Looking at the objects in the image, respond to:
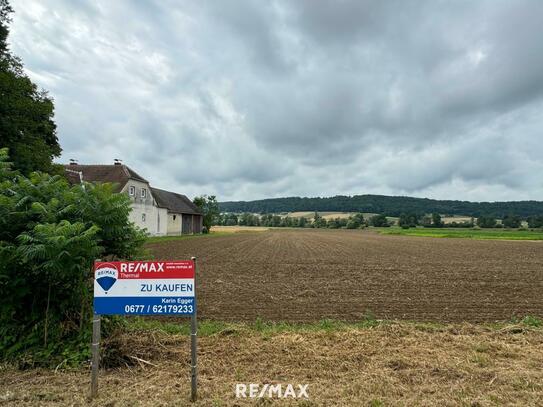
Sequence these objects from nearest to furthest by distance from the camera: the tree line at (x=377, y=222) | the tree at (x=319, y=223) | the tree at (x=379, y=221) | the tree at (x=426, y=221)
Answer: the tree line at (x=377, y=222) → the tree at (x=426, y=221) → the tree at (x=379, y=221) → the tree at (x=319, y=223)

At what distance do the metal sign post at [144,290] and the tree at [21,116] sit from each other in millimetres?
17628

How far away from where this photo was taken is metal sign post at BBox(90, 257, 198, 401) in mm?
4582

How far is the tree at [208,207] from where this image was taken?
231ft

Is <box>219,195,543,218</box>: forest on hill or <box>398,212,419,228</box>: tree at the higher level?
<box>219,195,543,218</box>: forest on hill

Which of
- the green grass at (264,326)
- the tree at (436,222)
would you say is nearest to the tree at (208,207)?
the green grass at (264,326)

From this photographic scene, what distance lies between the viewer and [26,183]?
20.5ft

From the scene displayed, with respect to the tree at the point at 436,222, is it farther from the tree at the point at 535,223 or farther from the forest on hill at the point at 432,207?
the forest on hill at the point at 432,207

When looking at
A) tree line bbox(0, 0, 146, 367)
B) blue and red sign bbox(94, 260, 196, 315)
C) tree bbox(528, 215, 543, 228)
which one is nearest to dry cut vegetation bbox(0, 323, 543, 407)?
tree line bbox(0, 0, 146, 367)

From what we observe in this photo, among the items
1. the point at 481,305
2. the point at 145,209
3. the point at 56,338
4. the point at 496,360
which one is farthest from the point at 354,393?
the point at 145,209

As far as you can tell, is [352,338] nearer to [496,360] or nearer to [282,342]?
[282,342]

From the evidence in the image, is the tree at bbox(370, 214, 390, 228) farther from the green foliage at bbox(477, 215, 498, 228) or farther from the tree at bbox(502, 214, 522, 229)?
the tree at bbox(502, 214, 522, 229)

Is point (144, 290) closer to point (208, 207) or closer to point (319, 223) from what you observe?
point (208, 207)

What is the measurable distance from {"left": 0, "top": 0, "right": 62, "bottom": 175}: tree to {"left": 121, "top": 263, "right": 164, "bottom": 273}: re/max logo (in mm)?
17748

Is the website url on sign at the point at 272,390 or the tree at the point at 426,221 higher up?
the tree at the point at 426,221
